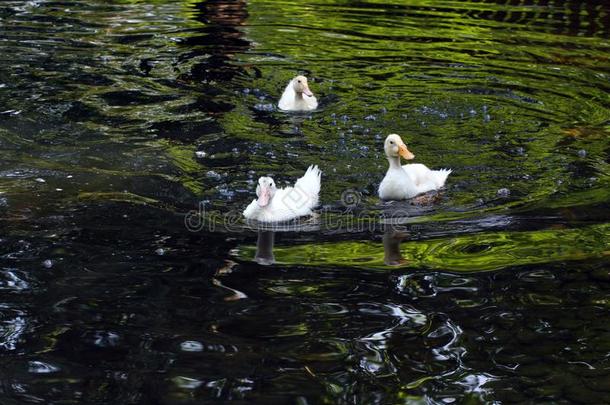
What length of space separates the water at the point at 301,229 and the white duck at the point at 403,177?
14 centimetres

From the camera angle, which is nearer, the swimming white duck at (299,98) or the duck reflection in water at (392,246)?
the duck reflection in water at (392,246)

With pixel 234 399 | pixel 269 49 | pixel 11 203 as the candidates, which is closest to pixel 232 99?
pixel 269 49

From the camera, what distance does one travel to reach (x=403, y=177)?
8.08m

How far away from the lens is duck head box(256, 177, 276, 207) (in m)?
7.34

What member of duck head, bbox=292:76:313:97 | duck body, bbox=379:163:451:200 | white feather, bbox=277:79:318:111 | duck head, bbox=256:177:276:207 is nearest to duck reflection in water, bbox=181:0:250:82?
white feather, bbox=277:79:318:111

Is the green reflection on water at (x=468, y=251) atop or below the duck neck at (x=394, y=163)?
below

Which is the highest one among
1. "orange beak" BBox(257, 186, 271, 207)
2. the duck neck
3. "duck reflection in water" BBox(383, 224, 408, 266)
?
the duck neck

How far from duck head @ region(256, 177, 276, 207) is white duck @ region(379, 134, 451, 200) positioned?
1.14 meters

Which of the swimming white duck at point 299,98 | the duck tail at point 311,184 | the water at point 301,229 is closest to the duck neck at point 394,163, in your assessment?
the water at point 301,229

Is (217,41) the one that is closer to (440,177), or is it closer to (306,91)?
(306,91)

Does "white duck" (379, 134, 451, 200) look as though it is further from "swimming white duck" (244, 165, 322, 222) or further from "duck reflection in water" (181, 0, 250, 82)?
"duck reflection in water" (181, 0, 250, 82)

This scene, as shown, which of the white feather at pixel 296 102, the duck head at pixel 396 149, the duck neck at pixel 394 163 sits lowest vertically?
the white feather at pixel 296 102

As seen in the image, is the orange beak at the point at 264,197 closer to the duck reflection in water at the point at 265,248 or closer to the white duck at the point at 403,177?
the duck reflection in water at the point at 265,248

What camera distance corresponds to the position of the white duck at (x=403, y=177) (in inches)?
316
